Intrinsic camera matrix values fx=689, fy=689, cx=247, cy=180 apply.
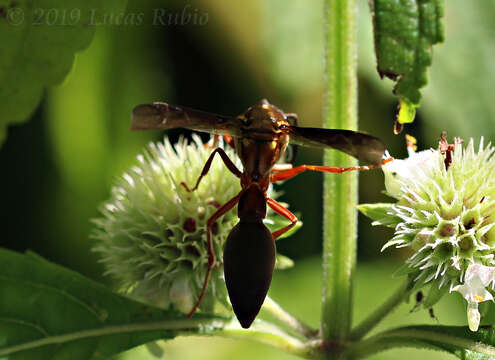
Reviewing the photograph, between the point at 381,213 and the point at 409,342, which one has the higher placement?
the point at 381,213

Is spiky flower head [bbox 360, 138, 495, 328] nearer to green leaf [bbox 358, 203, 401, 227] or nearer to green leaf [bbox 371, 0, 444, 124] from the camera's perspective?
green leaf [bbox 358, 203, 401, 227]

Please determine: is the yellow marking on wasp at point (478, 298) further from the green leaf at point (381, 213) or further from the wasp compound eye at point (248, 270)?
the wasp compound eye at point (248, 270)

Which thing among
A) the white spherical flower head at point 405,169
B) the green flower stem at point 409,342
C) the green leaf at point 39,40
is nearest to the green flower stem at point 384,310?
the green flower stem at point 409,342

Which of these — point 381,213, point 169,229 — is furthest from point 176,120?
point 381,213

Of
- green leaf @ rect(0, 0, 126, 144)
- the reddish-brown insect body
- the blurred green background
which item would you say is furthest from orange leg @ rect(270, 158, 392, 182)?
the blurred green background

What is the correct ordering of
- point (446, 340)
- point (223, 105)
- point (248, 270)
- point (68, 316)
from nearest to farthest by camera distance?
point (248, 270) < point (446, 340) < point (68, 316) < point (223, 105)

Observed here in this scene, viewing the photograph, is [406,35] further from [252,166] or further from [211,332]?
[211,332]

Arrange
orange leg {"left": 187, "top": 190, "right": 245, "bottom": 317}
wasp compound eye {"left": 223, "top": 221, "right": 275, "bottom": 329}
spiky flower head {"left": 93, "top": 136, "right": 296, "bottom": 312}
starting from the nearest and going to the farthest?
1. wasp compound eye {"left": 223, "top": 221, "right": 275, "bottom": 329}
2. orange leg {"left": 187, "top": 190, "right": 245, "bottom": 317}
3. spiky flower head {"left": 93, "top": 136, "right": 296, "bottom": 312}

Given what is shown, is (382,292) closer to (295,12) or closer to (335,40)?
(295,12)
